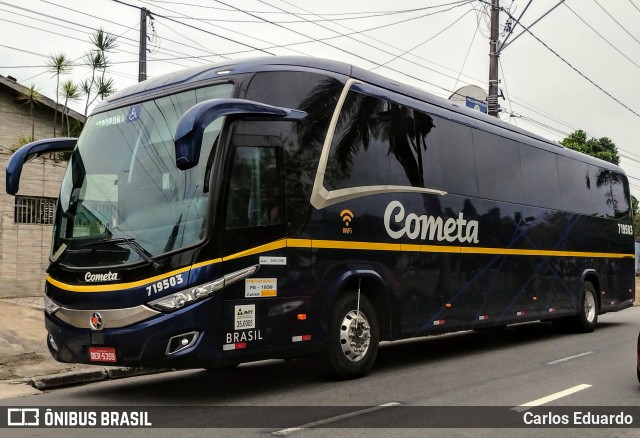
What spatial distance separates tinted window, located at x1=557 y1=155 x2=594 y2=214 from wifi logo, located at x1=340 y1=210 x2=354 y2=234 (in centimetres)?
767

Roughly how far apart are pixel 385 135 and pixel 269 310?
10.9ft

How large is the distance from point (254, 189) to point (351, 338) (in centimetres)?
235

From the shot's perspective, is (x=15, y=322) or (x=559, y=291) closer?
(x=15, y=322)

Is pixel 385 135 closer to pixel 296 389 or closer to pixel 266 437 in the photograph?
pixel 296 389

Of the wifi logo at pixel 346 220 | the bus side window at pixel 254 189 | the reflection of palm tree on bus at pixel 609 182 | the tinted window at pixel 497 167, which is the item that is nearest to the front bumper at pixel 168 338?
the bus side window at pixel 254 189

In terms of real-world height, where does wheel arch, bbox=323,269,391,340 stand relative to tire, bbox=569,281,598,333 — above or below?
above

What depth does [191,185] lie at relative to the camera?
7.29 m

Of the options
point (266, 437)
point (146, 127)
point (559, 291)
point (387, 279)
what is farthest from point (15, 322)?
point (559, 291)

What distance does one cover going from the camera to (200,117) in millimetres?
6547

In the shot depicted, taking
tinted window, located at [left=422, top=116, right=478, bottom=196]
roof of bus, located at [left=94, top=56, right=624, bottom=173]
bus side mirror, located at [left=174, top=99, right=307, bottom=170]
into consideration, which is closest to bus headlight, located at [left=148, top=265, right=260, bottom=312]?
bus side mirror, located at [left=174, top=99, right=307, bottom=170]

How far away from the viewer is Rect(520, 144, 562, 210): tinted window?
13398 mm

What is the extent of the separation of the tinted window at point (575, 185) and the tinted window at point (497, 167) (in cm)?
232

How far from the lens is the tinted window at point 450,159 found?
10.5m

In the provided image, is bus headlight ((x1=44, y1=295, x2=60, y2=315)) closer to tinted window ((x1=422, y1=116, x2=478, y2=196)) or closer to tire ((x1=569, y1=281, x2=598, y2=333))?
tinted window ((x1=422, y1=116, x2=478, y2=196))
